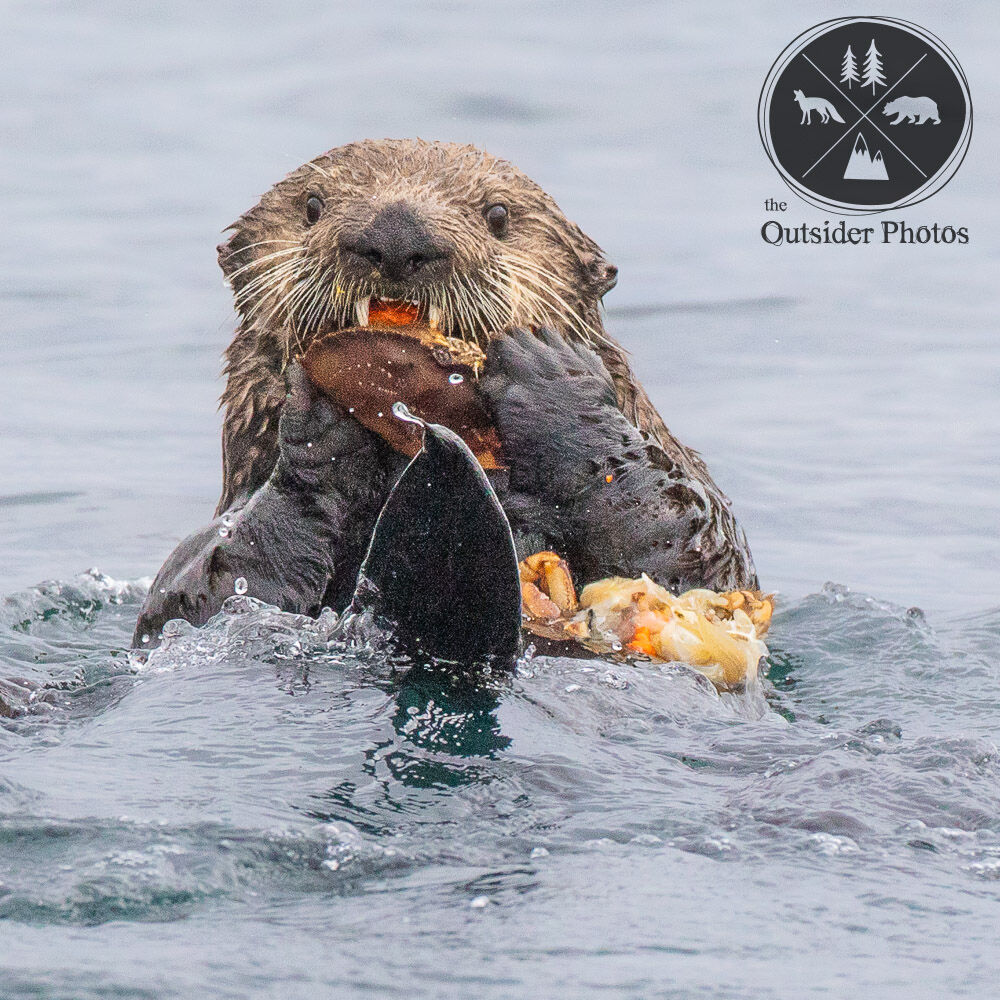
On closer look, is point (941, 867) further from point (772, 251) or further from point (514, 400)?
point (772, 251)

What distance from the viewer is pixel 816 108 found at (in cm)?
848

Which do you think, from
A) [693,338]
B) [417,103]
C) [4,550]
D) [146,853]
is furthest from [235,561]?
[417,103]

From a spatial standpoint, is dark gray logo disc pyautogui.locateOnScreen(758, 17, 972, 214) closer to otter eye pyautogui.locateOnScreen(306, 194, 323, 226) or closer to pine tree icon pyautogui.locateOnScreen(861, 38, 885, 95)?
pine tree icon pyautogui.locateOnScreen(861, 38, 885, 95)

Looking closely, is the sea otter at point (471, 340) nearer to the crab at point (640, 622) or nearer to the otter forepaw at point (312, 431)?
the otter forepaw at point (312, 431)

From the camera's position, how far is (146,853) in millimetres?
2748

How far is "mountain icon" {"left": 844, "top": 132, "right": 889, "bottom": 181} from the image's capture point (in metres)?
8.98

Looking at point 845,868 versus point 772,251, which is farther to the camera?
point 772,251

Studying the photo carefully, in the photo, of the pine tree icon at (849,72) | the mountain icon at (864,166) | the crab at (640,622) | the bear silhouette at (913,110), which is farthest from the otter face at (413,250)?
the mountain icon at (864,166)

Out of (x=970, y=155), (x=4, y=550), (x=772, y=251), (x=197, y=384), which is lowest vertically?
(x=4, y=550)

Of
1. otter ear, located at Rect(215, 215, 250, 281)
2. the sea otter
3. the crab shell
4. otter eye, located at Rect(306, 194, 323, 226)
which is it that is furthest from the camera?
otter ear, located at Rect(215, 215, 250, 281)

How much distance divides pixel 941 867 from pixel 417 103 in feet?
31.8

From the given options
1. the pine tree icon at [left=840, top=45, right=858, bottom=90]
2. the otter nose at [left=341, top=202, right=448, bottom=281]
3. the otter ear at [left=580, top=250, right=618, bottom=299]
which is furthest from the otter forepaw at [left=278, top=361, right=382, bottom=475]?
the pine tree icon at [left=840, top=45, right=858, bottom=90]

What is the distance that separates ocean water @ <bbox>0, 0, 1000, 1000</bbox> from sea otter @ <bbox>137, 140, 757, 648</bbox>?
0.51 m

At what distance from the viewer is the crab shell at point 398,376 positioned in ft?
13.5
